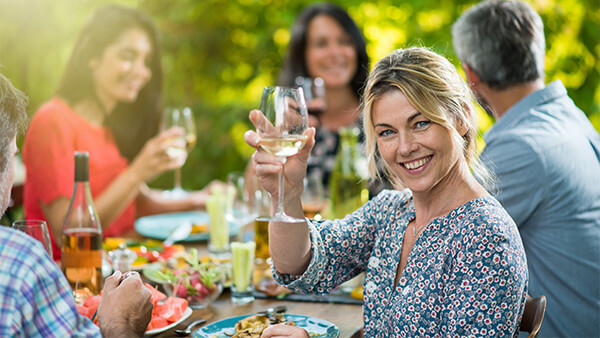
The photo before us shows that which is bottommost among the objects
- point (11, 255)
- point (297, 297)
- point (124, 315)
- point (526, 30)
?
point (297, 297)

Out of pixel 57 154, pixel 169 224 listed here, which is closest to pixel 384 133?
pixel 169 224

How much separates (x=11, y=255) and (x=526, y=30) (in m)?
2.10

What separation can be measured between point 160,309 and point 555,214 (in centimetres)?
138

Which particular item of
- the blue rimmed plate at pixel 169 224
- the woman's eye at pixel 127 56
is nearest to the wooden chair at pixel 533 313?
the blue rimmed plate at pixel 169 224

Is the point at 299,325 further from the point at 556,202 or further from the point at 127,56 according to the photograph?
the point at 127,56

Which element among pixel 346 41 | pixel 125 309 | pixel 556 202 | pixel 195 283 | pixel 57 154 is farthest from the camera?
pixel 346 41

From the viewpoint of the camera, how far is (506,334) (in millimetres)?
1448

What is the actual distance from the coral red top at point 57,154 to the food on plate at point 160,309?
2.90ft

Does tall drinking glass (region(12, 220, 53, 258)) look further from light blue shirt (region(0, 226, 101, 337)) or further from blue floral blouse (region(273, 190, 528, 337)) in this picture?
blue floral blouse (region(273, 190, 528, 337))

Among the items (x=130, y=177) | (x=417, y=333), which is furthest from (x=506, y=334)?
(x=130, y=177)

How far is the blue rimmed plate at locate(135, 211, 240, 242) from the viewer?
2.68 metres

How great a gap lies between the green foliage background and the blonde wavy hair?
257 centimetres

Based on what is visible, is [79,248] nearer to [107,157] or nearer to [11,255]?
[11,255]

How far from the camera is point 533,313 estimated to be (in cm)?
157
